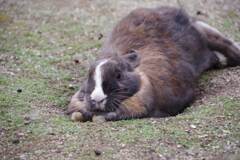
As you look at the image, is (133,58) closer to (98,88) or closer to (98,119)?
(98,88)

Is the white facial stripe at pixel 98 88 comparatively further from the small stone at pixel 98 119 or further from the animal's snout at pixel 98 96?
the small stone at pixel 98 119

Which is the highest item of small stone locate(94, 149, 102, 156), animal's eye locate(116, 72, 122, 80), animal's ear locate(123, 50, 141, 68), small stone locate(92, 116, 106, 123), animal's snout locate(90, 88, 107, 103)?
animal's ear locate(123, 50, 141, 68)

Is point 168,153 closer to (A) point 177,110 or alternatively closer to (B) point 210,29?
(A) point 177,110

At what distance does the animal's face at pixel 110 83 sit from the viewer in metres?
7.24

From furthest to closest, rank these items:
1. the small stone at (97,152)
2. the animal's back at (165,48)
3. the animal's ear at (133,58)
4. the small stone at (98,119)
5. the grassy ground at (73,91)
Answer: the animal's back at (165,48)
the animal's ear at (133,58)
the small stone at (98,119)
the grassy ground at (73,91)
the small stone at (97,152)

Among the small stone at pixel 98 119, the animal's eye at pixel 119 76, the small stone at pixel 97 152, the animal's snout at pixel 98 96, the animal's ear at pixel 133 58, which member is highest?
the animal's ear at pixel 133 58

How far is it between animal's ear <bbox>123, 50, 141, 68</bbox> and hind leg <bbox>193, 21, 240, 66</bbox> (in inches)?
71.3

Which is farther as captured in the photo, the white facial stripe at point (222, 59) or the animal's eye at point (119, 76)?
the white facial stripe at point (222, 59)

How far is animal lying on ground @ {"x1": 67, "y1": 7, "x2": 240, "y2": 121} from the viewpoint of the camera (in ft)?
24.2

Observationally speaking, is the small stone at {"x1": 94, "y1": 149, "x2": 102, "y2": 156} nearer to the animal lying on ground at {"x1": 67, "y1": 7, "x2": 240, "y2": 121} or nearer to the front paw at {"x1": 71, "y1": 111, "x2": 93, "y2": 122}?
the animal lying on ground at {"x1": 67, "y1": 7, "x2": 240, "y2": 121}

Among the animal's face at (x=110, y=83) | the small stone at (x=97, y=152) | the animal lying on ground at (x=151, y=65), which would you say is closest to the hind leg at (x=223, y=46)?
the animal lying on ground at (x=151, y=65)

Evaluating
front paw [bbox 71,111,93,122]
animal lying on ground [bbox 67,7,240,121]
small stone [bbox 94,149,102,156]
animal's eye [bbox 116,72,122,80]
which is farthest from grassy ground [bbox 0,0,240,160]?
animal's eye [bbox 116,72,122,80]

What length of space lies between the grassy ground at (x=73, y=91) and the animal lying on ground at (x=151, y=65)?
0.74 ft

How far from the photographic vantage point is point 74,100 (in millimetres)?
7711
